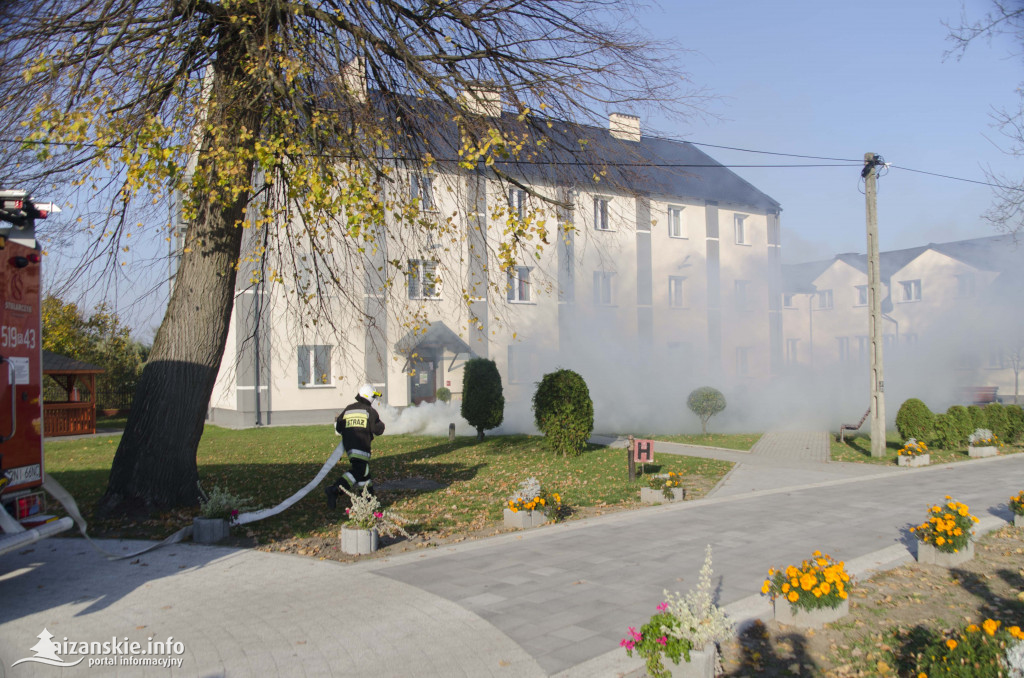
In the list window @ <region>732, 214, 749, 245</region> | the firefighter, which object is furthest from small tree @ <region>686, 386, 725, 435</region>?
window @ <region>732, 214, 749, 245</region>

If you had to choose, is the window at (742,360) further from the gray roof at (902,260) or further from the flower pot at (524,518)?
the flower pot at (524,518)

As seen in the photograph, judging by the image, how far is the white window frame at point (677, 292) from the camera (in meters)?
33.8

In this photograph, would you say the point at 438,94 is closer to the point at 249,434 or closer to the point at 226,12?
the point at 226,12

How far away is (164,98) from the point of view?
28.1 feet

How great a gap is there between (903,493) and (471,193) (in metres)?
8.56

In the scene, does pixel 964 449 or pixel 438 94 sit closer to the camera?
pixel 438 94

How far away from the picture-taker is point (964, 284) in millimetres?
35219

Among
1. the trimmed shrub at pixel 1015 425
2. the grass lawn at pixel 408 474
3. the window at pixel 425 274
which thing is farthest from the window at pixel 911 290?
the window at pixel 425 274

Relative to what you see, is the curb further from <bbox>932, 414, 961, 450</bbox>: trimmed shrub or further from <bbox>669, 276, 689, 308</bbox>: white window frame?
<bbox>669, 276, 689, 308</bbox>: white window frame

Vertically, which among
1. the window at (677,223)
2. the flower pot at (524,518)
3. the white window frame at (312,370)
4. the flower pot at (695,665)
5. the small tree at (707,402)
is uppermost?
the window at (677,223)

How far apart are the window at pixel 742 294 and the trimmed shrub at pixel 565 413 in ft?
65.7

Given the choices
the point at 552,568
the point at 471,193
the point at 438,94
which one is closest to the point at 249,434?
the point at 471,193

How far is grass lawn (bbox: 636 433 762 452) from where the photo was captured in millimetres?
18000

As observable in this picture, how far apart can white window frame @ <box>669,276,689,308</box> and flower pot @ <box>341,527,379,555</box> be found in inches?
1098
